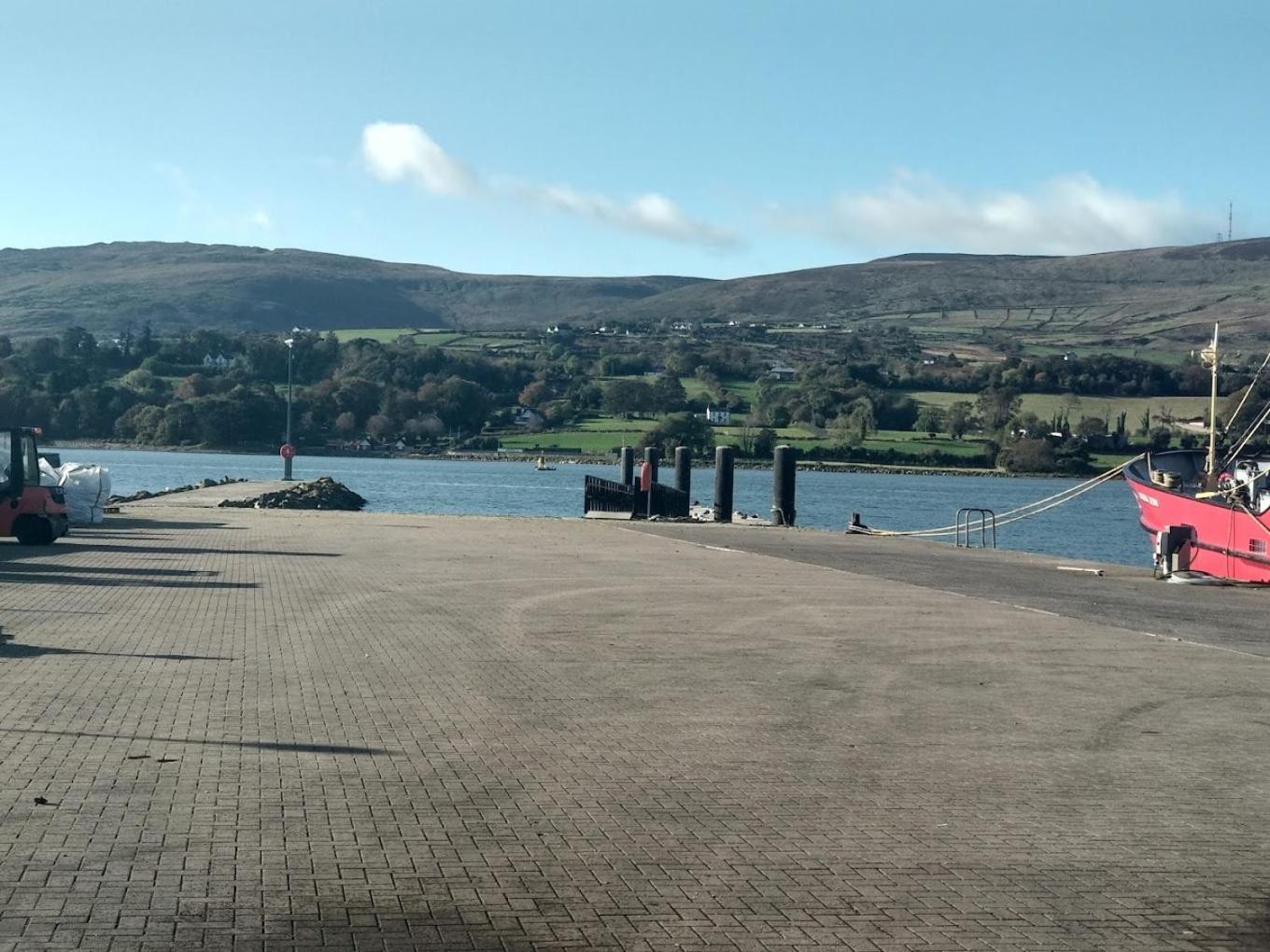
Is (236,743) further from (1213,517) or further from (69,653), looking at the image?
(1213,517)

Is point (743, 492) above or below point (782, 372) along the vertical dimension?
below

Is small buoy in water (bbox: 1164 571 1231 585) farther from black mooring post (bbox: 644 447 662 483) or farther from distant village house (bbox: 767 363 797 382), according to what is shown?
distant village house (bbox: 767 363 797 382)

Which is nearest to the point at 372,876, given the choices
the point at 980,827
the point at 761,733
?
the point at 980,827

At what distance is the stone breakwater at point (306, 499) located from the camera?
46.5 metres

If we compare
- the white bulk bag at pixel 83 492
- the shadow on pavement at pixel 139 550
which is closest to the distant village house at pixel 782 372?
the white bulk bag at pixel 83 492

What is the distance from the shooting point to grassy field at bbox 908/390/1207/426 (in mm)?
100000

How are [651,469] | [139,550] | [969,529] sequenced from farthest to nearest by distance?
[969,529]
[651,469]
[139,550]

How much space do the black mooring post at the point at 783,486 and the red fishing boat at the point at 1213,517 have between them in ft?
39.0

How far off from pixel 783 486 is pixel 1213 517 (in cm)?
1764

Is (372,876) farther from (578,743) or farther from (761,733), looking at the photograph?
(761,733)

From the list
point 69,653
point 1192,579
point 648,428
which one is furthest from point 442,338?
point 69,653

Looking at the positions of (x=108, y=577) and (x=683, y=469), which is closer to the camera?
(x=108, y=577)

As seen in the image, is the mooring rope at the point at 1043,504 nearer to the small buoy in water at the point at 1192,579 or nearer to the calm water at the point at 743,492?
the calm water at the point at 743,492

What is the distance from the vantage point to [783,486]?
42938 millimetres
